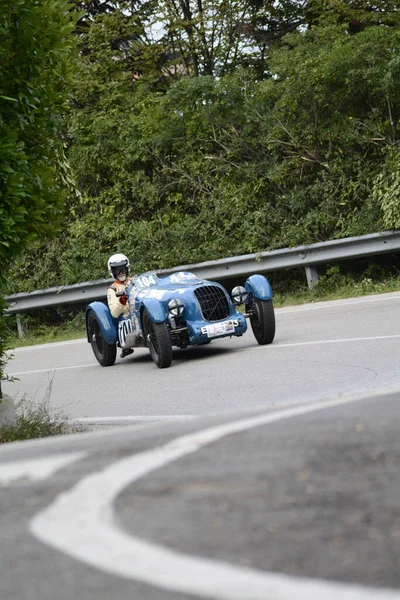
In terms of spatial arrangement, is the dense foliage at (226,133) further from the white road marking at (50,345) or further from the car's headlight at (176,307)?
the car's headlight at (176,307)

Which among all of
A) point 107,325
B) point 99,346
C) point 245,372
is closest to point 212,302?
point 107,325

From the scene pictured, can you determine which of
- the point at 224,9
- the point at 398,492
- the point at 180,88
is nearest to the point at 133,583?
the point at 398,492

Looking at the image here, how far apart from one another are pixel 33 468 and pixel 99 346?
11033mm

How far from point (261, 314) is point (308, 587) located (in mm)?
10347

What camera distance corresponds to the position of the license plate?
11.6m

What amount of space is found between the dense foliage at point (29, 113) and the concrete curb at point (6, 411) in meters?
0.31

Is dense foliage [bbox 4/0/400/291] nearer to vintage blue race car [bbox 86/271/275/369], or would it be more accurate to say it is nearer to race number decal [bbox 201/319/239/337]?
vintage blue race car [bbox 86/271/275/369]

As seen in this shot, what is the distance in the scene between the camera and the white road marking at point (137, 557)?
5.04 ft

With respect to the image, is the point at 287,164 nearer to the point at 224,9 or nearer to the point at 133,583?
the point at 224,9

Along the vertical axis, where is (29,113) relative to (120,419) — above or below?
above

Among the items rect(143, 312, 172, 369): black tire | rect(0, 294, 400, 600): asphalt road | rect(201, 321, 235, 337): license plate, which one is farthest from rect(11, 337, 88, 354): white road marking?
rect(0, 294, 400, 600): asphalt road

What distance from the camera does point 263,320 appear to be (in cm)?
1193

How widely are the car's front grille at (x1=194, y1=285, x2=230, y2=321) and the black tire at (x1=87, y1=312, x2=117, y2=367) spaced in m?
1.79

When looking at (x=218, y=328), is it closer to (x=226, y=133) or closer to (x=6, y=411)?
(x=6, y=411)
